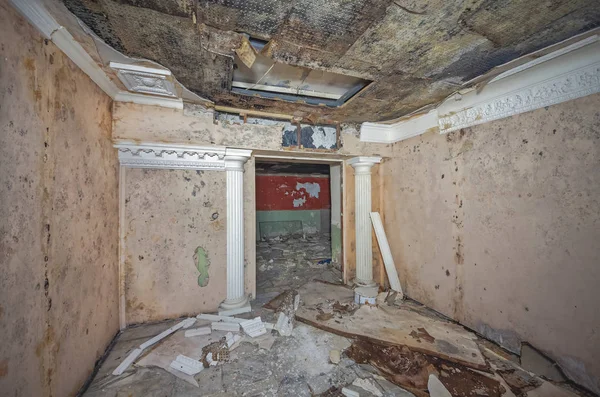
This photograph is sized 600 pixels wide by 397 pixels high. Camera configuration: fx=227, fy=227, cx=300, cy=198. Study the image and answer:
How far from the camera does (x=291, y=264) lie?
18.1 ft

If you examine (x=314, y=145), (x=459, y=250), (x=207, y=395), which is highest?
(x=314, y=145)

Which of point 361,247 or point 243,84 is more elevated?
point 243,84

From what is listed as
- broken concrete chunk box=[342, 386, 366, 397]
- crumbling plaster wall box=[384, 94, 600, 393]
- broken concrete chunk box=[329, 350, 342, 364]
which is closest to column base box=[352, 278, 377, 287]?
crumbling plaster wall box=[384, 94, 600, 393]

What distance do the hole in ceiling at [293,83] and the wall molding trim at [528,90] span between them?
1.26 meters

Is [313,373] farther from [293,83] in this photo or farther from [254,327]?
[293,83]

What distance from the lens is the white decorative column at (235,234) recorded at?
3113mm

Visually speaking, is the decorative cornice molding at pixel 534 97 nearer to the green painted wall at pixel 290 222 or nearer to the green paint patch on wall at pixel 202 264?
the green paint patch on wall at pixel 202 264

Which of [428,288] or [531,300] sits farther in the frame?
[428,288]

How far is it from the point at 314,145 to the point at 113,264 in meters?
2.98

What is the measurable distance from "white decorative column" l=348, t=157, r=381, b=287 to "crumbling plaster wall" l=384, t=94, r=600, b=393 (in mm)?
684

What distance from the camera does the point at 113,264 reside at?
2578 millimetres

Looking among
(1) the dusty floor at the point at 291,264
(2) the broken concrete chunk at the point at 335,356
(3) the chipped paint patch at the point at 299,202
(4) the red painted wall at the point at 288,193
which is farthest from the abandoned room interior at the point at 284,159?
(3) the chipped paint patch at the point at 299,202

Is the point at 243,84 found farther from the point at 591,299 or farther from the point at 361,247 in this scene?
the point at 591,299

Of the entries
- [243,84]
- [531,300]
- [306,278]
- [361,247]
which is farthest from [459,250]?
[243,84]
